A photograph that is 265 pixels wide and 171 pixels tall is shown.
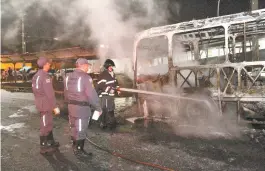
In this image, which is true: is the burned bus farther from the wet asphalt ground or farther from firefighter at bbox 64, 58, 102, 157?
firefighter at bbox 64, 58, 102, 157

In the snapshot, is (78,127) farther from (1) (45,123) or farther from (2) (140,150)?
(2) (140,150)

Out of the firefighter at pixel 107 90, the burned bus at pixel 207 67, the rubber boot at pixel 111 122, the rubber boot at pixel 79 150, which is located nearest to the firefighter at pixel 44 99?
the rubber boot at pixel 79 150

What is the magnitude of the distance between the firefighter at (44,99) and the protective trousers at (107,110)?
6.25 feet

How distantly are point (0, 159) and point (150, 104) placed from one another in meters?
4.73

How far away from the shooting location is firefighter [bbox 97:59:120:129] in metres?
6.70

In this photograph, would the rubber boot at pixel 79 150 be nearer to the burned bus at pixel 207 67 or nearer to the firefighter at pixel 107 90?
the firefighter at pixel 107 90

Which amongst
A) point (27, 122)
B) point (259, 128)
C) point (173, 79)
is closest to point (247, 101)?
point (259, 128)

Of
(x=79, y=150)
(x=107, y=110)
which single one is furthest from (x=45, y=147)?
(x=107, y=110)

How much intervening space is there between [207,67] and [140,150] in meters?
2.89

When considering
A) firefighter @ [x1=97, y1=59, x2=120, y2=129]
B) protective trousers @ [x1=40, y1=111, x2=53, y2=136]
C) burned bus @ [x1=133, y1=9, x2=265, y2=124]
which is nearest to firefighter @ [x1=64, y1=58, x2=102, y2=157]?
protective trousers @ [x1=40, y1=111, x2=53, y2=136]

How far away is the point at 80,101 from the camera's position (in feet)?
15.3

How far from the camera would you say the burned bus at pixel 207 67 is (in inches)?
237

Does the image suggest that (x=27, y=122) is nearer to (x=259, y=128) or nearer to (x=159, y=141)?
(x=159, y=141)

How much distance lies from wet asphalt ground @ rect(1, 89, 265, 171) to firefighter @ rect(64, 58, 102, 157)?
37 cm
